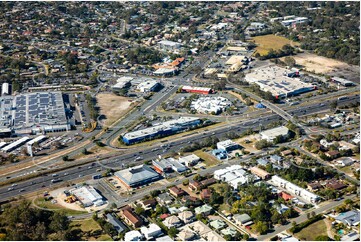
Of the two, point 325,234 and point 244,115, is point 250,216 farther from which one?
point 244,115

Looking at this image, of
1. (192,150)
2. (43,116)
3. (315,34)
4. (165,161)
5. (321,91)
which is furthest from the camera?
(315,34)

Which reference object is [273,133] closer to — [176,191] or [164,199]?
[176,191]

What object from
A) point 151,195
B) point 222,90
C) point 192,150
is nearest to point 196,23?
point 222,90

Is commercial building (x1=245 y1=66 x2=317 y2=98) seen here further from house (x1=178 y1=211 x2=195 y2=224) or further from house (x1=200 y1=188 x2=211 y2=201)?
house (x1=178 y1=211 x2=195 y2=224)

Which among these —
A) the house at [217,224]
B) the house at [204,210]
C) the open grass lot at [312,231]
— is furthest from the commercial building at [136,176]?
the open grass lot at [312,231]

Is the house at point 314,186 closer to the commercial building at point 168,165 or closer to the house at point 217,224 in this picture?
the house at point 217,224

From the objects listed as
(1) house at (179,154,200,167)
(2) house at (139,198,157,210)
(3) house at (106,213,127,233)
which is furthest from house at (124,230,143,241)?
(1) house at (179,154,200,167)
